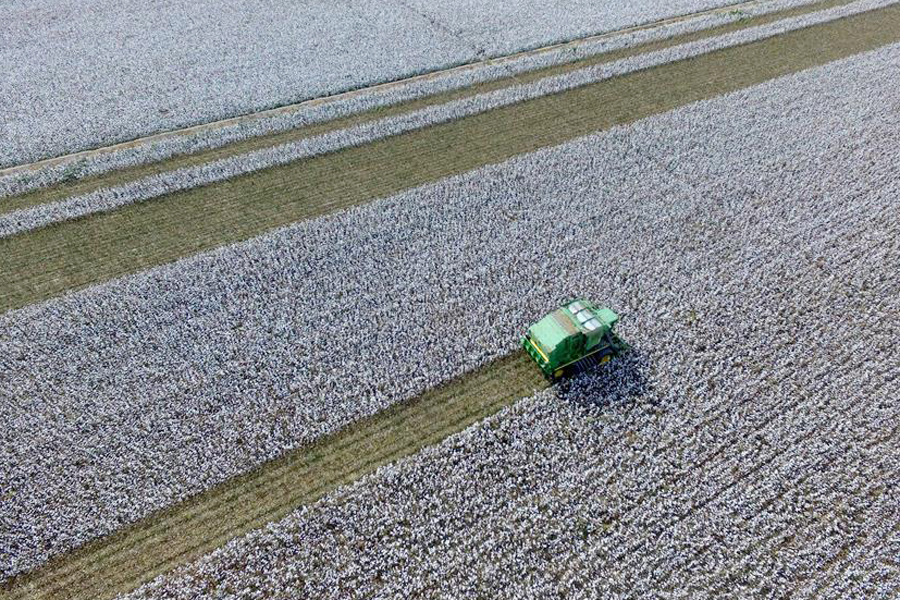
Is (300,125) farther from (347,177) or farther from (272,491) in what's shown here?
(272,491)

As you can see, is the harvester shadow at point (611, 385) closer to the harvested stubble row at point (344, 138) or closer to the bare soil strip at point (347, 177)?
the bare soil strip at point (347, 177)

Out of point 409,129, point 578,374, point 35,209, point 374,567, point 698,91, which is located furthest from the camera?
point 698,91

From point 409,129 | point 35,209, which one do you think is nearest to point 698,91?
point 409,129

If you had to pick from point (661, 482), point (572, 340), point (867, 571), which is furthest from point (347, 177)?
point (867, 571)

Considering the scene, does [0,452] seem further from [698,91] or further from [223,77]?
[698,91]

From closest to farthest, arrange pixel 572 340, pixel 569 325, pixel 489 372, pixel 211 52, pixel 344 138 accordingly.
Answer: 1. pixel 572 340
2. pixel 569 325
3. pixel 489 372
4. pixel 344 138
5. pixel 211 52

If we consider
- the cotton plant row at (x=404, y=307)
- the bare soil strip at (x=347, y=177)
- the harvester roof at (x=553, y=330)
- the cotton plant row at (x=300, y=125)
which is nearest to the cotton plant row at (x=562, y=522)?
the cotton plant row at (x=404, y=307)
